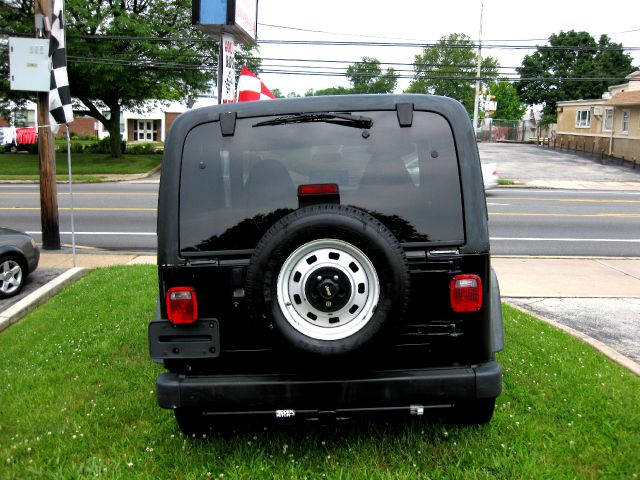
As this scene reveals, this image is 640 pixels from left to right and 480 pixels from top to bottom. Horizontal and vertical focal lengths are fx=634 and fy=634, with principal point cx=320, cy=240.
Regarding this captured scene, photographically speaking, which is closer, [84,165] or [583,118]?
[84,165]

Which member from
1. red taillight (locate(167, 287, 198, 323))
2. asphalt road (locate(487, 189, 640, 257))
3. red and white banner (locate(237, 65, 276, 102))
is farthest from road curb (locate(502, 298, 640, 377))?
asphalt road (locate(487, 189, 640, 257))

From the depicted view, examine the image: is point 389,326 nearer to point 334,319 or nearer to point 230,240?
point 334,319

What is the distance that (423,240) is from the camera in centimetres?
319

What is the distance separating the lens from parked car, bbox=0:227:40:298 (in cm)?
820

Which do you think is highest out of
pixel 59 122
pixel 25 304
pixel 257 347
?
pixel 59 122

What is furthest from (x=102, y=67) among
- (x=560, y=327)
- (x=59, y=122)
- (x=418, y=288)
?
(x=418, y=288)

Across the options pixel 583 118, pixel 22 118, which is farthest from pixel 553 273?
pixel 583 118

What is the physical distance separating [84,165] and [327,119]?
101 ft

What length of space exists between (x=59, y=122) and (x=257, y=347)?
8.34 metres

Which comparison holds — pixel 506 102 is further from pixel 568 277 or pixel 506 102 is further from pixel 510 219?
pixel 568 277

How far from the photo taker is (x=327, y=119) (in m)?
3.34

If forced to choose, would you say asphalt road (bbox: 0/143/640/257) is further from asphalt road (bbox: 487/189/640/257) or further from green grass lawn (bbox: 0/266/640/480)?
green grass lawn (bbox: 0/266/640/480)

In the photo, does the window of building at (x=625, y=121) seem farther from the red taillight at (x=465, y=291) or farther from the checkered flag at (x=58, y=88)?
the red taillight at (x=465, y=291)

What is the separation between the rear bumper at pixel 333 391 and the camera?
3178mm
